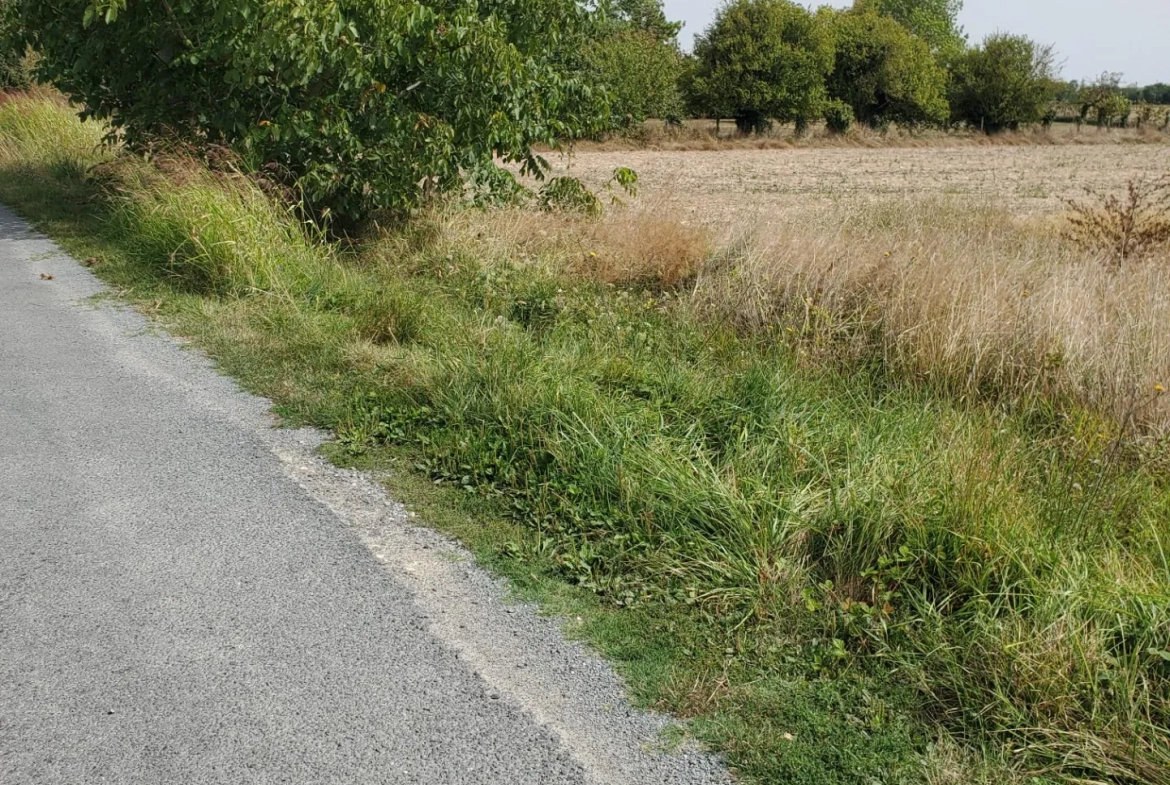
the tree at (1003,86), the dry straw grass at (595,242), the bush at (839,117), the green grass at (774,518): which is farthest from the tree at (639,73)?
the green grass at (774,518)

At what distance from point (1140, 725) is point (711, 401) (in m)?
3.16

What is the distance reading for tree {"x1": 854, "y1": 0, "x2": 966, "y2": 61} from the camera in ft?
308

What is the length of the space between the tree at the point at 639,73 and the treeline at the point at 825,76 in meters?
0.06

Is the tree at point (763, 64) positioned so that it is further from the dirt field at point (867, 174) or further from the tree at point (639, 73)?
the dirt field at point (867, 174)

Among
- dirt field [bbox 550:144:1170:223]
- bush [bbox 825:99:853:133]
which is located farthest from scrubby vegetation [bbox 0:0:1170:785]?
bush [bbox 825:99:853:133]

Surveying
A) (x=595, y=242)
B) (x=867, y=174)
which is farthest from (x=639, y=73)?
(x=595, y=242)

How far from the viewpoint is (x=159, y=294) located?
864 centimetres

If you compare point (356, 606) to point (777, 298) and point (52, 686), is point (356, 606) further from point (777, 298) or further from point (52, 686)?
point (777, 298)

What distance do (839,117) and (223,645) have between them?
56.7 meters

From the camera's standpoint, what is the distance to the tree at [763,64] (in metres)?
52.3

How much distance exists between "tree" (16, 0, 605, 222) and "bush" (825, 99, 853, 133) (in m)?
47.2

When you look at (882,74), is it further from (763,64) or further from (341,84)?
(341,84)

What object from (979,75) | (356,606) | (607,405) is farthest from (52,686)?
(979,75)

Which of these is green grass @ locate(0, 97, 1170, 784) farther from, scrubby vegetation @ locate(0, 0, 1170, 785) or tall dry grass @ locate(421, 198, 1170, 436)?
tall dry grass @ locate(421, 198, 1170, 436)
